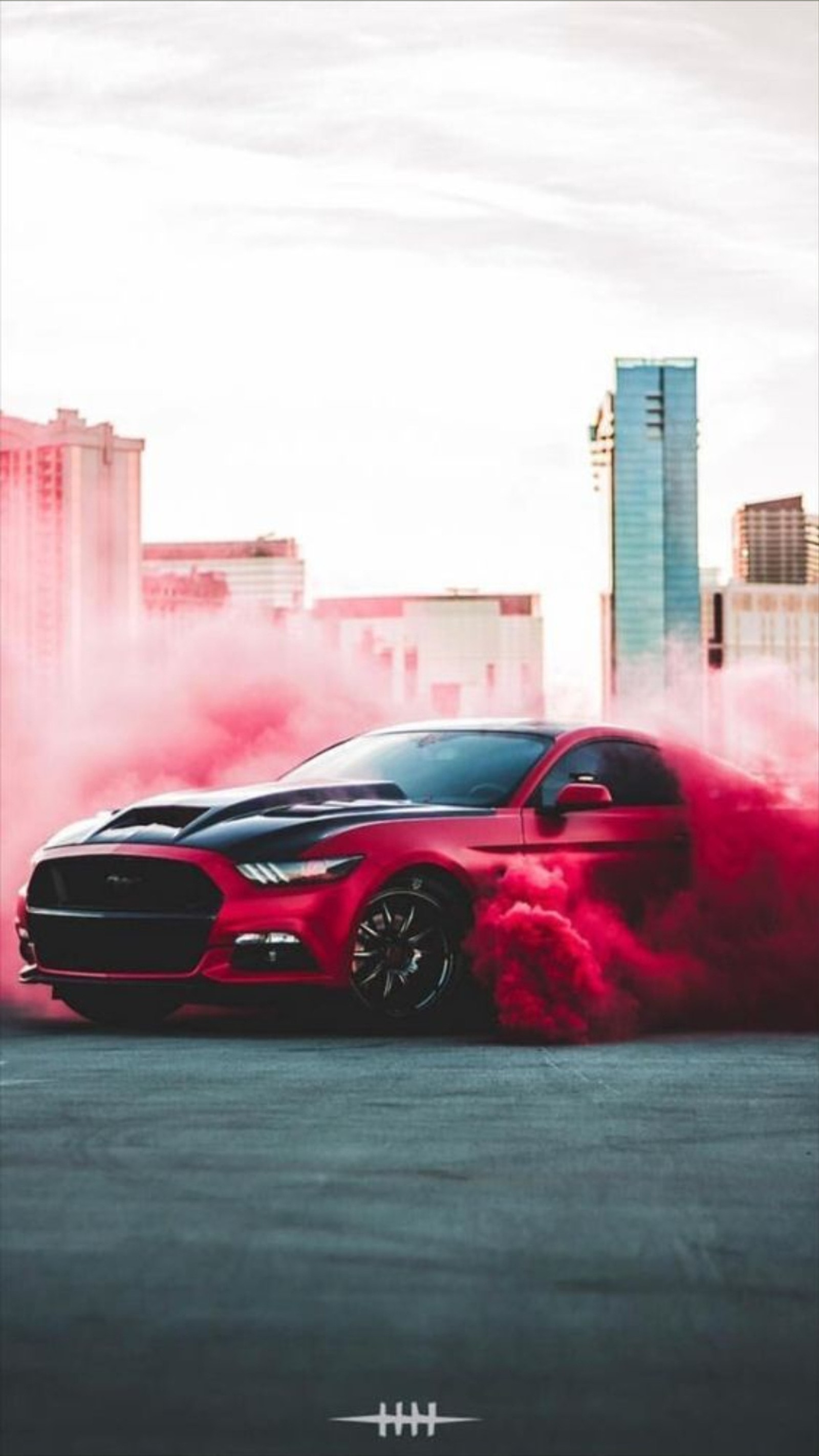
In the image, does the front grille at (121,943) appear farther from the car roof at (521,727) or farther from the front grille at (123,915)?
the car roof at (521,727)

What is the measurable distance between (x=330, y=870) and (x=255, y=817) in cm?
55

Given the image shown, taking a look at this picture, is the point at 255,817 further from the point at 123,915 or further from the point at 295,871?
the point at 123,915

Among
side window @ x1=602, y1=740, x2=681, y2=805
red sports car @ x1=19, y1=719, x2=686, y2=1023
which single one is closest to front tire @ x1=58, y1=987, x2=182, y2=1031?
red sports car @ x1=19, y1=719, x2=686, y2=1023

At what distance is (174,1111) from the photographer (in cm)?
828

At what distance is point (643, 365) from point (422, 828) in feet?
617

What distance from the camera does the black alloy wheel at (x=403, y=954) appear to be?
1112cm

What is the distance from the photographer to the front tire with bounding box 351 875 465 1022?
11.1m

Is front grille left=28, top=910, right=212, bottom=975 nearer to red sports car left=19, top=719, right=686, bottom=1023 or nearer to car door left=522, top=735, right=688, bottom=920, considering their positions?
red sports car left=19, top=719, right=686, bottom=1023

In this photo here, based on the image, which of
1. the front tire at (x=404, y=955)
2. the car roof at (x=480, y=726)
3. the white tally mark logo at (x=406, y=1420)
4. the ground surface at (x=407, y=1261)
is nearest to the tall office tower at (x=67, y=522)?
the car roof at (x=480, y=726)

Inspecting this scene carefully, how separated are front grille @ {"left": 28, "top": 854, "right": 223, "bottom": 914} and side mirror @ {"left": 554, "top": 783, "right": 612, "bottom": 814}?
1.77 m

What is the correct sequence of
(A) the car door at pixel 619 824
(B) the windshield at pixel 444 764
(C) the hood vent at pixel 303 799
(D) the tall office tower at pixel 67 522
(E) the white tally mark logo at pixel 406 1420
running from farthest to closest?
(D) the tall office tower at pixel 67 522
(B) the windshield at pixel 444 764
(A) the car door at pixel 619 824
(C) the hood vent at pixel 303 799
(E) the white tally mark logo at pixel 406 1420

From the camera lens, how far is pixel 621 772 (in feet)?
40.8

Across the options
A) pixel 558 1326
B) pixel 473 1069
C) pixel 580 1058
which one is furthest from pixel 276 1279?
pixel 580 1058

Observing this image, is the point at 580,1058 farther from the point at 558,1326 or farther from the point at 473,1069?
the point at 558,1326
